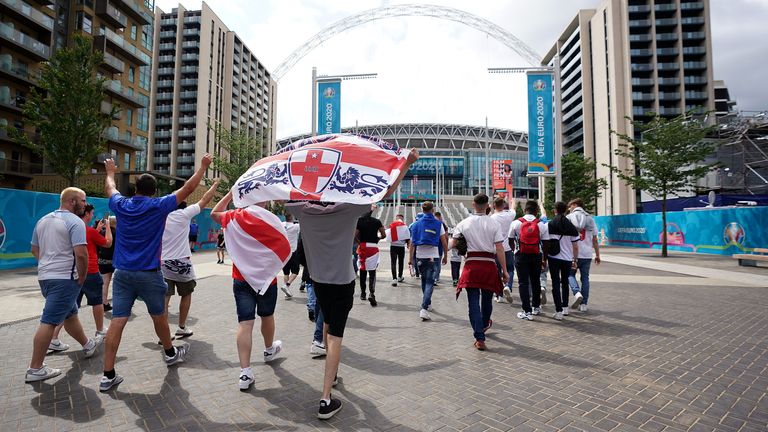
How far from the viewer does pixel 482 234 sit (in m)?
4.95

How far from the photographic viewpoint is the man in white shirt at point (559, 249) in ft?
21.0

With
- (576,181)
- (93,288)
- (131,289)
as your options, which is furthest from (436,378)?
(576,181)

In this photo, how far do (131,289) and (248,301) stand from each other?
108cm

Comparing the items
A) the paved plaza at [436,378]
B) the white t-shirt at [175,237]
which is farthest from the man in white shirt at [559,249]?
the white t-shirt at [175,237]

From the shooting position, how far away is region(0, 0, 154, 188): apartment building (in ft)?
106

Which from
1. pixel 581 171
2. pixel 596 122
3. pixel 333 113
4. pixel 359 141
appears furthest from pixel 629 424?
pixel 596 122

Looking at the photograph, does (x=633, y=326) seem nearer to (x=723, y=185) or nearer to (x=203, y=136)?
(x=723, y=185)

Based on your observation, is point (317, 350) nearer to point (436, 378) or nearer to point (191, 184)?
point (436, 378)

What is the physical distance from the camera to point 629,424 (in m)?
2.96

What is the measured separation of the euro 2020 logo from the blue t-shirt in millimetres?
23097

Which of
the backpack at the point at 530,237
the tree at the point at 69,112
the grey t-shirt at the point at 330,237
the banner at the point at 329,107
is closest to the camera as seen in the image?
the grey t-shirt at the point at 330,237

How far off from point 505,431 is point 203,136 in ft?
251

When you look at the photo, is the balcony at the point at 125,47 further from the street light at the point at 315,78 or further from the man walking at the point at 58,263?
the man walking at the point at 58,263

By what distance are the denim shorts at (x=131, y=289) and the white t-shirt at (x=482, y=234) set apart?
3.52 metres
